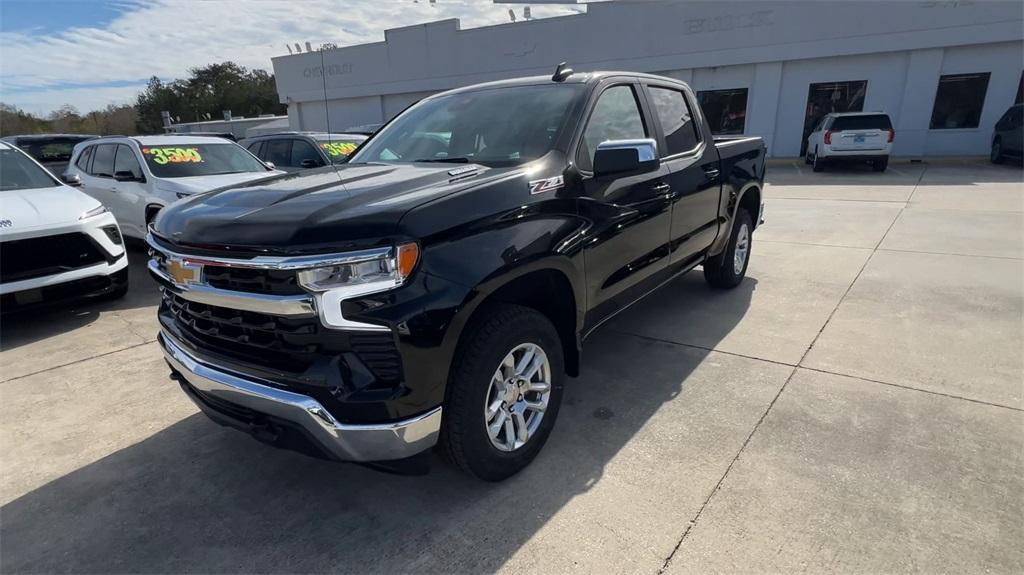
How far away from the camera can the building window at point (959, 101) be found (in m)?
16.9

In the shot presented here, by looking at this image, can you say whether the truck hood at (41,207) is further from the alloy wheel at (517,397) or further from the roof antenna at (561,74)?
the alloy wheel at (517,397)

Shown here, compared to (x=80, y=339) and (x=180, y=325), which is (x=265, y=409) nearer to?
(x=180, y=325)

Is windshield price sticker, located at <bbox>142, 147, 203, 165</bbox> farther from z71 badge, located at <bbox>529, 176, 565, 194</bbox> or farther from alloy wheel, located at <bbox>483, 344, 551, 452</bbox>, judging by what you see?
alloy wheel, located at <bbox>483, 344, 551, 452</bbox>

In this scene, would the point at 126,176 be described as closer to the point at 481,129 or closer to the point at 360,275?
the point at 481,129

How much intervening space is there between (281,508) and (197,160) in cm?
645

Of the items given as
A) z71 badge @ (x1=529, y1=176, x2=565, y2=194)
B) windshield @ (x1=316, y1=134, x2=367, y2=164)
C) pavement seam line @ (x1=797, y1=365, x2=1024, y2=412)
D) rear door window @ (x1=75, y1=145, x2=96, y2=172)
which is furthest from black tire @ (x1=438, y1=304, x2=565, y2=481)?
rear door window @ (x1=75, y1=145, x2=96, y2=172)

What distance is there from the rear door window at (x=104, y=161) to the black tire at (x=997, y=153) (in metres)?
21.0

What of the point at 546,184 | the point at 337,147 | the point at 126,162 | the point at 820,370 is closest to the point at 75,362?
the point at 546,184

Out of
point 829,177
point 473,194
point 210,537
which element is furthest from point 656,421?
point 829,177

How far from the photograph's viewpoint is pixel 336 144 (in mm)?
10031

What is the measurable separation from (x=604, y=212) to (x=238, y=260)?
1836 millimetres

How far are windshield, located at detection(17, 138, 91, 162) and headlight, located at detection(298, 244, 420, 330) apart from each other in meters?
13.7

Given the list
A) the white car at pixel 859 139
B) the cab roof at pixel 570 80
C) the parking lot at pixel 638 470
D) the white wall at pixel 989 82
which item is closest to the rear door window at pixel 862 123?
the white car at pixel 859 139

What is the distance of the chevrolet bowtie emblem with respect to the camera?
7.81 ft
